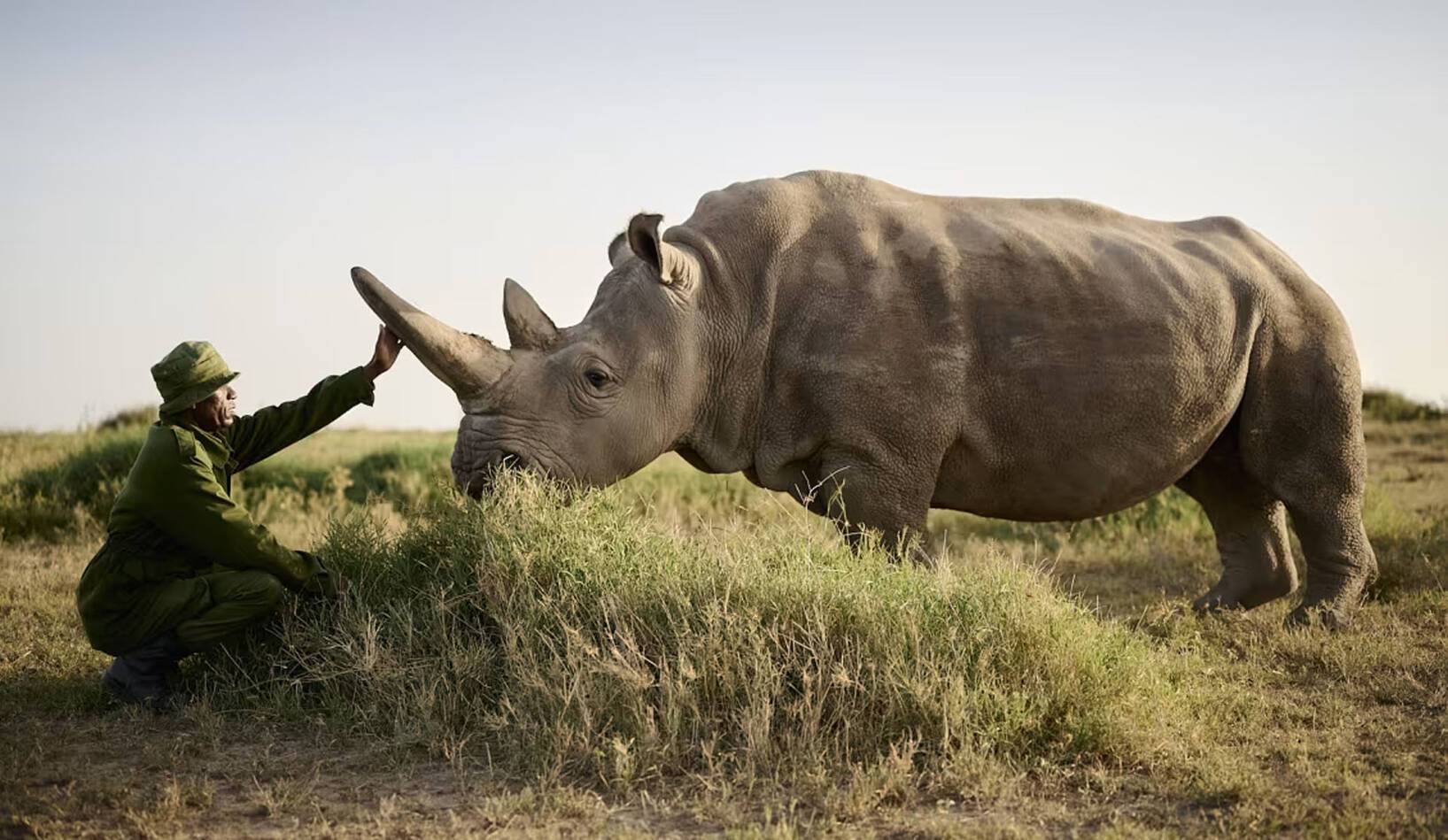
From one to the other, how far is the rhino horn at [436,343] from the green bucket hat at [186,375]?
2.35 feet

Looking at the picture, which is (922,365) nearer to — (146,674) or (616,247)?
(616,247)

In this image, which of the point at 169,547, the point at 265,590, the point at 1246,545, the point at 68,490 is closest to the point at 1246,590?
the point at 1246,545

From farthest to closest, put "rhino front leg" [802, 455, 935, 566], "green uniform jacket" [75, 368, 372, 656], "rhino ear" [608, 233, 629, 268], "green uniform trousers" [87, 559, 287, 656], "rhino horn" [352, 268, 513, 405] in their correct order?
"rhino ear" [608, 233, 629, 268] < "rhino front leg" [802, 455, 935, 566] < "rhino horn" [352, 268, 513, 405] < "green uniform trousers" [87, 559, 287, 656] < "green uniform jacket" [75, 368, 372, 656]

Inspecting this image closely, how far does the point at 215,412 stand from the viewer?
5961 millimetres

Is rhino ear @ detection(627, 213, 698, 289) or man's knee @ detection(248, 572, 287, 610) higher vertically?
rhino ear @ detection(627, 213, 698, 289)

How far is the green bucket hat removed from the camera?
5.80 meters

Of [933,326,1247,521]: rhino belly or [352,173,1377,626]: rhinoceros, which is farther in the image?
[933,326,1247,521]: rhino belly

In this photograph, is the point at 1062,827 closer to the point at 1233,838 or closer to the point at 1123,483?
the point at 1233,838

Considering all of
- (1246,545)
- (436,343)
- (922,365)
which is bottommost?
A: (1246,545)

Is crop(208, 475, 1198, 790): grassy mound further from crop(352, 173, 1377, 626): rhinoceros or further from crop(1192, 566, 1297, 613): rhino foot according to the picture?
crop(1192, 566, 1297, 613): rhino foot

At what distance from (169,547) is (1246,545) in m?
5.97

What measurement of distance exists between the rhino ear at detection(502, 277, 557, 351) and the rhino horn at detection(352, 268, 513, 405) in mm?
252

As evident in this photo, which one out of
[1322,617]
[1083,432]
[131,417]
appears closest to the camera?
[1083,432]

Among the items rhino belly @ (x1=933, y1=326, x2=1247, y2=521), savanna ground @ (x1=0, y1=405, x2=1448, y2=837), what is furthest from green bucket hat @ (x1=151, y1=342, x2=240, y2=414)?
rhino belly @ (x1=933, y1=326, x2=1247, y2=521)
